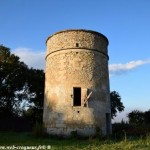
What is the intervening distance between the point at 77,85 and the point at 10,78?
1380cm

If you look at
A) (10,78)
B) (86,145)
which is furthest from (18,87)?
(86,145)

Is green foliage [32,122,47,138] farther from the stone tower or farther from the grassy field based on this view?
the grassy field

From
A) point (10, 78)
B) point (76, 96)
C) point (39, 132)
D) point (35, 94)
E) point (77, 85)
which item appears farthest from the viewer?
point (35, 94)

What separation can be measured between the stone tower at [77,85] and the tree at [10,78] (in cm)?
1062

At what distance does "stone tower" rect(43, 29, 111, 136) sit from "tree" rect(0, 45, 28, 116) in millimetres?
10617

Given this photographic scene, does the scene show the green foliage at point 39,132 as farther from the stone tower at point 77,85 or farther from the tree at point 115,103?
the tree at point 115,103

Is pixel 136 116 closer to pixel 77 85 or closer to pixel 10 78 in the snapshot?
pixel 10 78

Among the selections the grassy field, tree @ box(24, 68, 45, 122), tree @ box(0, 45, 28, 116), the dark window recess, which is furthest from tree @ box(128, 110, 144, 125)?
the grassy field

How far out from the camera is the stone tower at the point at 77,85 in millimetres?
16609

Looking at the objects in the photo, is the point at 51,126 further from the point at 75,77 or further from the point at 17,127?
the point at 17,127

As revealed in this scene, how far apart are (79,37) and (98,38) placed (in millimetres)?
1394

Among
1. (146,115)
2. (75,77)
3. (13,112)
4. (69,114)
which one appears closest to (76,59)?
(75,77)

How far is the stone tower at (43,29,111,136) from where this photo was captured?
16609 mm

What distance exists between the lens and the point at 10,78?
2900 cm
